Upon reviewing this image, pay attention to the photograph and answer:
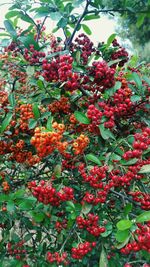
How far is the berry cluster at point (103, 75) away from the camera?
166 cm

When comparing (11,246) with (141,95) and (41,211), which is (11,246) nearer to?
(41,211)

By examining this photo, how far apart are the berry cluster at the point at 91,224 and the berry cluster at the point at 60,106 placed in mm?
529

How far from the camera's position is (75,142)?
161cm

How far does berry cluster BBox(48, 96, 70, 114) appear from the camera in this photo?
1.82 meters

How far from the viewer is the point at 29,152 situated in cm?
190

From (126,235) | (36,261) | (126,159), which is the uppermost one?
(126,159)

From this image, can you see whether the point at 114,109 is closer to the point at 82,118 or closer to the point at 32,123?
the point at 82,118

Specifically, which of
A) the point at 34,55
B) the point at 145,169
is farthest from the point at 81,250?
the point at 34,55

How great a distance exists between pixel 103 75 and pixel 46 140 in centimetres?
39

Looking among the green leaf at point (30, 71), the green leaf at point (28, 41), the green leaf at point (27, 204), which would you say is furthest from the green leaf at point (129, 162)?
the green leaf at point (28, 41)

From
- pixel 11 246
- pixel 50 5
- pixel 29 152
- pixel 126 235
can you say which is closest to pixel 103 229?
pixel 126 235

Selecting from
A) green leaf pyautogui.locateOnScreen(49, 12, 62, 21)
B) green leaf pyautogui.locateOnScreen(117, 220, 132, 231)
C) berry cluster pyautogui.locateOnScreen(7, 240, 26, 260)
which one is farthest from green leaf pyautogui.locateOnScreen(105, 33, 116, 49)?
berry cluster pyautogui.locateOnScreen(7, 240, 26, 260)

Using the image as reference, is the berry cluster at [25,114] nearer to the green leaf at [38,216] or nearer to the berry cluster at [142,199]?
the green leaf at [38,216]

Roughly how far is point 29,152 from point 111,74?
1.81 feet
